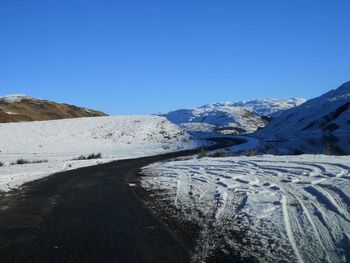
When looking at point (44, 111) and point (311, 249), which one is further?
point (44, 111)

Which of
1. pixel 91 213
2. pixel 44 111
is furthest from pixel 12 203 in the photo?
pixel 44 111

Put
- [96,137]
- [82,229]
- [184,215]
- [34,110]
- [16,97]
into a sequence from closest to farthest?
[82,229], [184,215], [96,137], [34,110], [16,97]

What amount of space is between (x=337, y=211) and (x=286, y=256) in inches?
98.5

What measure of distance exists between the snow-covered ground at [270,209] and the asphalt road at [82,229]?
28.9 inches

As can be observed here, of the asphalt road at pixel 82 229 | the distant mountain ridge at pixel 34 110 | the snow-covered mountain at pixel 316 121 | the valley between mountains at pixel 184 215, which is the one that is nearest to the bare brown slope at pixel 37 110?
the distant mountain ridge at pixel 34 110

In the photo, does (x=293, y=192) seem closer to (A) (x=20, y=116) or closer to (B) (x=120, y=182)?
(B) (x=120, y=182)

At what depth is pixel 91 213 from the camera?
1026 cm

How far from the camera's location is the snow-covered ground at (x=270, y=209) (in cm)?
680

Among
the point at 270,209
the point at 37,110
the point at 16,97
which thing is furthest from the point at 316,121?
the point at 270,209

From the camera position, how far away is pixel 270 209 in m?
9.30

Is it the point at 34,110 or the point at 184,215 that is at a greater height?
the point at 34,110

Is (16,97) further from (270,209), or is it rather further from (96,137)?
(270,209)

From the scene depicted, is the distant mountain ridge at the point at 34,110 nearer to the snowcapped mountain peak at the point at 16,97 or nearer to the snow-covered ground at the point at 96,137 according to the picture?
the snowcapped mountain peak at the point at 16,97

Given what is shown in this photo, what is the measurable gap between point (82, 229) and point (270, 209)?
3688 millimetres
